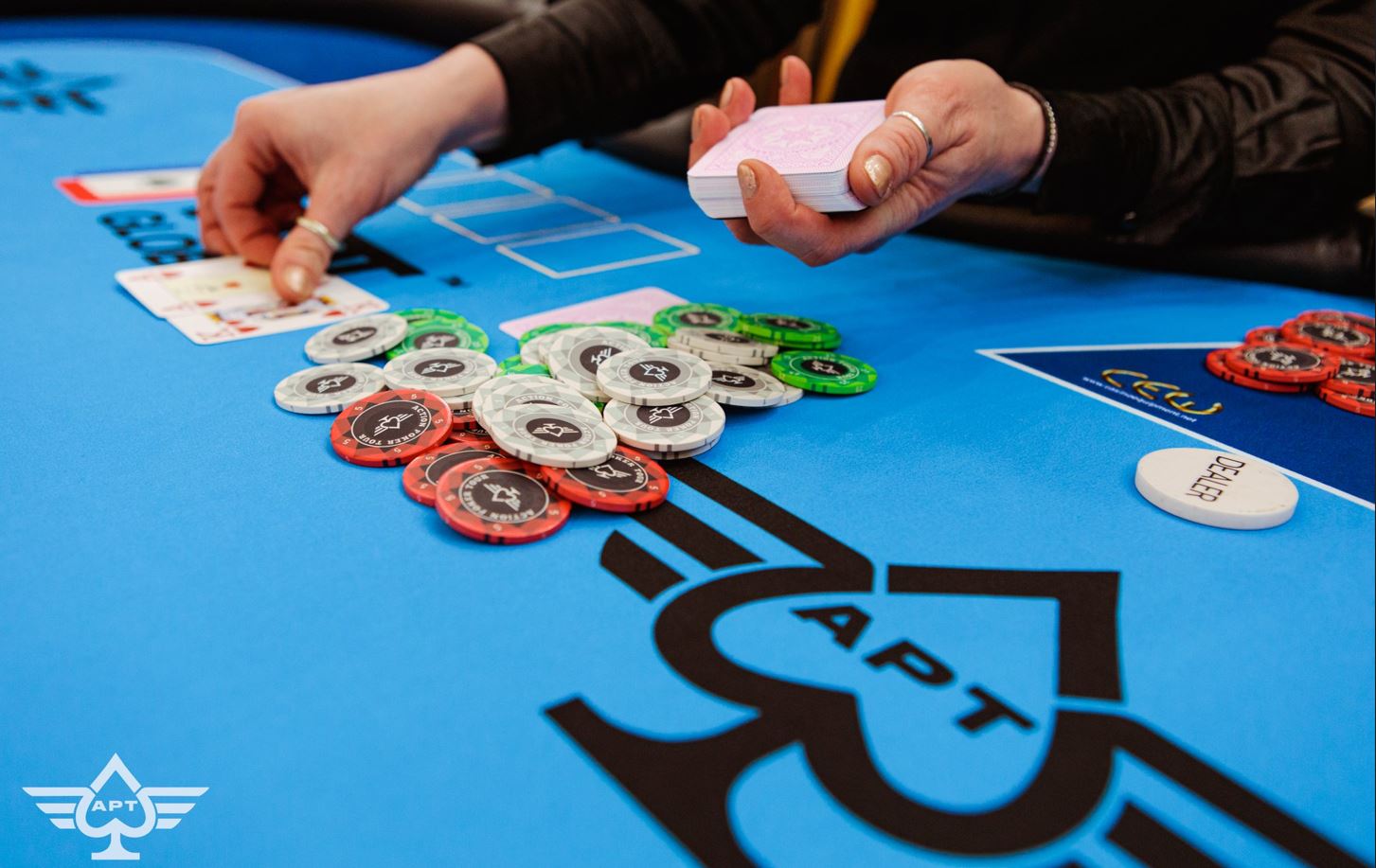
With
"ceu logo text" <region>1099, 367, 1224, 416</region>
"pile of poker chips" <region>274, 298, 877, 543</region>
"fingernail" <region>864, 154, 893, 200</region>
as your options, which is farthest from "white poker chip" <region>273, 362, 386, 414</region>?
"ceu logo text" <region>1099, 367, 1224, 416</region>

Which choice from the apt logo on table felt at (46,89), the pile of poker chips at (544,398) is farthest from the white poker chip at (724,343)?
the apt logo on table felt at (46,89)

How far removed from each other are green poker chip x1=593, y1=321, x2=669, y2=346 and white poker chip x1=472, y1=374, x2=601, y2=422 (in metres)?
0.19

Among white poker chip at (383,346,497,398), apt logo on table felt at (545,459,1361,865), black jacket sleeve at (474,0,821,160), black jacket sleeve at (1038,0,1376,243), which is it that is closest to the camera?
apt logo on table felt at (545,459,1361,865)

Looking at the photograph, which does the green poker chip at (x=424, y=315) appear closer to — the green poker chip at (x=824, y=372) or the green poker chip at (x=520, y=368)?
the green poker chip at (x=520, y=368)

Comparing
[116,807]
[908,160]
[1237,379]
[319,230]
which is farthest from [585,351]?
[1237,379]

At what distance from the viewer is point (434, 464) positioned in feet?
3.04

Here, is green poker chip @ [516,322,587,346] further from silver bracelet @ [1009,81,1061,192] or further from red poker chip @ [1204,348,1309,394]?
red poker chip @ [1204,348,1309,394]

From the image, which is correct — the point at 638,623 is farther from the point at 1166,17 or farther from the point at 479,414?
the point at 1166,17

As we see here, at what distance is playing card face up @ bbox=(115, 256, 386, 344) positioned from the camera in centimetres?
128

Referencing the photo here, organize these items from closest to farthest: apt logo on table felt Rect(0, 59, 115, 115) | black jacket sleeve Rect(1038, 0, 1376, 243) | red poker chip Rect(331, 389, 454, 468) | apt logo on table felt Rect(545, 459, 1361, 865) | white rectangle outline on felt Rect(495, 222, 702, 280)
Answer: apt logo on table felt Rect(545, 459, 1361, 865) < red poker chip Rect(331, 389, 454, 468) < black jacket sleeve Rect(1038, 0, 1376, 243) < white rectangle outline on felt Rect(495, 222, 702, 280) < apt logo on table felt Rect(0, 59, 115, 115)

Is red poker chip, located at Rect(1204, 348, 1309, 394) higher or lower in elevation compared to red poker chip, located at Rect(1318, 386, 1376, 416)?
lower

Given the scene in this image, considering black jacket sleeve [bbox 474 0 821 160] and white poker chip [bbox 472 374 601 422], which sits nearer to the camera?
white poker chip [bbox 472 374 601 422]

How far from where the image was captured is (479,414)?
951mm

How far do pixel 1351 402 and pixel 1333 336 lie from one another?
0.21 meters
